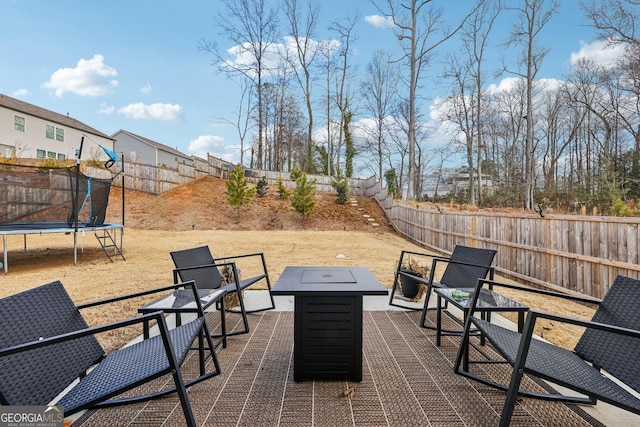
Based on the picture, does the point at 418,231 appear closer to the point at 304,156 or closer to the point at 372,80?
the point at 372,80

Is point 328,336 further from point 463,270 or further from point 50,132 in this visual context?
point 50,132

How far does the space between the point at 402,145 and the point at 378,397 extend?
22.1 meters

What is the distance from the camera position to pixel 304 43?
69.4 ft

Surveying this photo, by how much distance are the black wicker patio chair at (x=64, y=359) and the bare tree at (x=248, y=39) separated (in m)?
19.6

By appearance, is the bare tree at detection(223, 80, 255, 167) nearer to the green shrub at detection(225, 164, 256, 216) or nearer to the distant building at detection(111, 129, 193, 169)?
the distant building at detection(111, 129, 193, 169)

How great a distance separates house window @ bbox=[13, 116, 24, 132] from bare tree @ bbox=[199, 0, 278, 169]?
1073cm

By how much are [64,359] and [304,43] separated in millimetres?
22650

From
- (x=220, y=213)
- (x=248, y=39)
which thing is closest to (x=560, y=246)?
(x=220, y=213)

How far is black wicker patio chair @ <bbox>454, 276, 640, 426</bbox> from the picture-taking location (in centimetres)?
153

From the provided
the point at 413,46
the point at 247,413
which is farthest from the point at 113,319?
the point at 413,46

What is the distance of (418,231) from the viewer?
12.1 m

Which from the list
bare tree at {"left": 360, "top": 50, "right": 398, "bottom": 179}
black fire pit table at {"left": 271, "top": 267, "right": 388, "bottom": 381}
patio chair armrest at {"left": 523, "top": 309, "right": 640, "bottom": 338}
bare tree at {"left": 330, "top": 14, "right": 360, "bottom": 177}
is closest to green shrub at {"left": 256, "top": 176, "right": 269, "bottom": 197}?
bare tree at {"left": 330, "top": 14, "right": 360, "bottom": 177}

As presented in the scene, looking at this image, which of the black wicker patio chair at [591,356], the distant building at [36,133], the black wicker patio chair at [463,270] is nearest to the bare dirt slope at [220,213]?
the distant building at [36,133]

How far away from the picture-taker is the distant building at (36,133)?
702 inches
